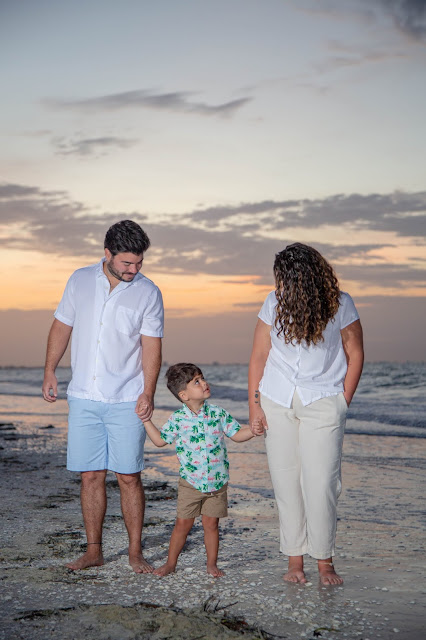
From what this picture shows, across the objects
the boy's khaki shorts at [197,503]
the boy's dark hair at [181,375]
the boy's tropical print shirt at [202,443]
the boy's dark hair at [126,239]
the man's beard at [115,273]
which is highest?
the boy's dark hair at [126,239]

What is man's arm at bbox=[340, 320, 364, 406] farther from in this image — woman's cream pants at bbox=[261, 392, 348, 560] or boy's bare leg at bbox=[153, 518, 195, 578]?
boy's bare leg at bbox=[153, 518, 195, 578]

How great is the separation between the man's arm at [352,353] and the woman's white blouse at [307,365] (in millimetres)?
40

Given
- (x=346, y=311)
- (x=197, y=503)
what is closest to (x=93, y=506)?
(x=197, y=503)

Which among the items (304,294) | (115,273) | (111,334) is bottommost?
(111,334)

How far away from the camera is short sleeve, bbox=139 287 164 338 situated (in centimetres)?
459

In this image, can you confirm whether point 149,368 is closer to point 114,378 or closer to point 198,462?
point 114,378

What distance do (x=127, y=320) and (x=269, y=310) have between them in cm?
95

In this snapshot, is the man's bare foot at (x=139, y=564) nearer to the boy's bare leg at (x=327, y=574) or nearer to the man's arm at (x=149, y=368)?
the man's arm at (x=149, y=368)

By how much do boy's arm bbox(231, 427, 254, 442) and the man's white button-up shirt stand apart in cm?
72

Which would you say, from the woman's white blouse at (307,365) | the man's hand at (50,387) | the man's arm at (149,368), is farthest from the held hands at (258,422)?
the man's hand at (50,387)

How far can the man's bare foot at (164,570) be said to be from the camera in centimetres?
438

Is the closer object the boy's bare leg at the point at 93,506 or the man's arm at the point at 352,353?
the man's arm at the point at 352,353

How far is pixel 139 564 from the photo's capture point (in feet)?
14.7

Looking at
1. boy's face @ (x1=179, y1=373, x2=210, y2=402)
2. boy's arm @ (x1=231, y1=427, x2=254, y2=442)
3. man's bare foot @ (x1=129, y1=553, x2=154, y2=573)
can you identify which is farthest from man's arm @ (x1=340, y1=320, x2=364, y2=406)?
man's bare foot @ (x1=129, y1=553, x2=154, y2=573)
